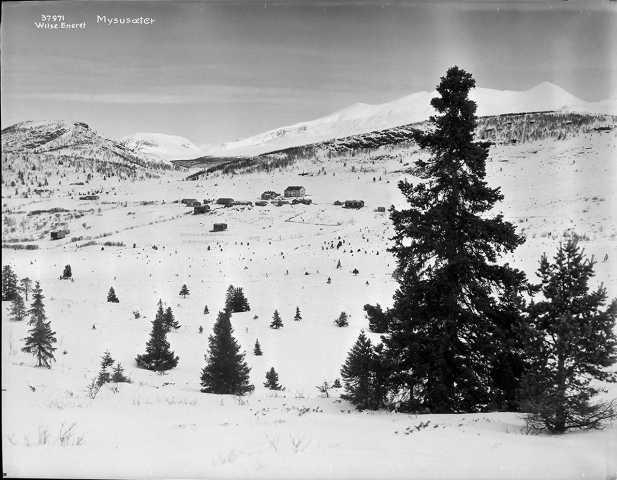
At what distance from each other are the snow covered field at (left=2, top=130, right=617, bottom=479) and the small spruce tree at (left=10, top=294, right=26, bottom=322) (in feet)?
1.71

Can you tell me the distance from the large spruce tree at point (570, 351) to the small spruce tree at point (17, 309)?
21889 mm

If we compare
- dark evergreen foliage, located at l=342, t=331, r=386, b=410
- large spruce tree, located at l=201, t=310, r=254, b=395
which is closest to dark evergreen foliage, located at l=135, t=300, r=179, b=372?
large spruce tree, located at l=201, t=310, r=254, b=395

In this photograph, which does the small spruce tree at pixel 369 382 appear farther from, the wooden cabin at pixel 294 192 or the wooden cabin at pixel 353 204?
the wooden cabin at pixel 294 192

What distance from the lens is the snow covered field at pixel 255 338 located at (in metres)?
6.21

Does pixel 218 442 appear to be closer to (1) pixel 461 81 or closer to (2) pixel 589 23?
(1) pixel 461 81

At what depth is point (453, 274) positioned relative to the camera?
866 centimetres

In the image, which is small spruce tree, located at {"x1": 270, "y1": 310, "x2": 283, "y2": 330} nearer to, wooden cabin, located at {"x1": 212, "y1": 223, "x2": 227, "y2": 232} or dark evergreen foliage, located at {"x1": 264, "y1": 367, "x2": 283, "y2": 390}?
dark evergreen foliage, located at {"x1": 264, "y1": 367, "x2": 283, "y2": 390}

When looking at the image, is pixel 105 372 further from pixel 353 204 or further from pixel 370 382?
pixel 353 204

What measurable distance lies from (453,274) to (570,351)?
2.61m

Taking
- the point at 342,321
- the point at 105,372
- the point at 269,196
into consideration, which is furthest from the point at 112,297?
the point at 269,196

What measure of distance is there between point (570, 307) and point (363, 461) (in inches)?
168

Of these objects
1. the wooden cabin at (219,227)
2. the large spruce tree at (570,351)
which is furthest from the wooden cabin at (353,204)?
the large spruce tree at (570,351)

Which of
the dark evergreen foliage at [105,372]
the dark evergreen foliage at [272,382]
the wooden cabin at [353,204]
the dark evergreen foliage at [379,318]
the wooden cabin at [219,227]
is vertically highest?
the wooden cabin at [353,204]

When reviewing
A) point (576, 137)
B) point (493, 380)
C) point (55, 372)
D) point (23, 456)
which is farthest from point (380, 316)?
point (576, 137)
